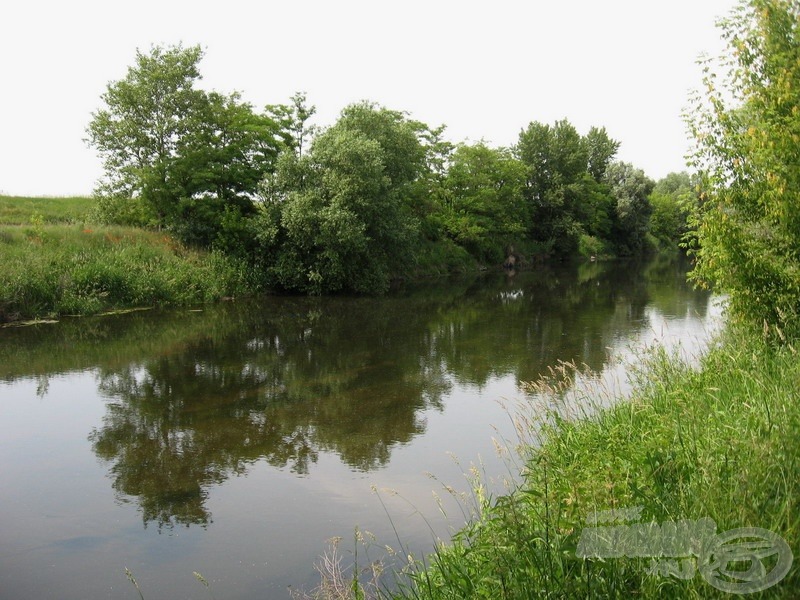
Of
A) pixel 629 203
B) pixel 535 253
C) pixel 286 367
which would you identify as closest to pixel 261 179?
pixel 286 367

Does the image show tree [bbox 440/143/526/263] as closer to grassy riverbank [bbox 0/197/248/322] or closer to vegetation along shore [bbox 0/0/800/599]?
vegetation along shore [bbox 0/0/800/599]

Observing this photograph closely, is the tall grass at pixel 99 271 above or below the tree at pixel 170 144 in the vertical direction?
below

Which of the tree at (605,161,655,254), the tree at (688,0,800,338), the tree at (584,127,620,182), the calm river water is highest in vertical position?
the tree at (584,127,620,182)

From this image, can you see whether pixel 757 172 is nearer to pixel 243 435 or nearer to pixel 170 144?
pixel 243 435

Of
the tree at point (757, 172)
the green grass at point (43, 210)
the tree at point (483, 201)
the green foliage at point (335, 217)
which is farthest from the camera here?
the tree at point (483, 201)

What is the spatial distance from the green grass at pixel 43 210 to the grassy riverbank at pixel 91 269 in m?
0.06

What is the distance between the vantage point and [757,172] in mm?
10688

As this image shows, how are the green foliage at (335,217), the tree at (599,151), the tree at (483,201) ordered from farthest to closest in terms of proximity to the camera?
the tree at (599,151) → the tree at (483,201) → the green foliage at (335,217)

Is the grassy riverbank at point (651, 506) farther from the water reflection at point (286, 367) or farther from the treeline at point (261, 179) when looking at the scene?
the treeline at point (261, 179)

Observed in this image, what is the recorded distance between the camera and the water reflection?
410 inches

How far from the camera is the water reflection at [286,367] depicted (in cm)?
1042

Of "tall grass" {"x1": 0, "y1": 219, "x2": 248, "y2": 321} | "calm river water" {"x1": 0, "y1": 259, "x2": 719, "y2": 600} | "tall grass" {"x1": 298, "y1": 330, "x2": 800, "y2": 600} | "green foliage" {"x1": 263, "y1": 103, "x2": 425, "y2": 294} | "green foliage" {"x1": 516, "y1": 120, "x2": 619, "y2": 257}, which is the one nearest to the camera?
"tall grass" {"x1": 298, "y1": 330, "x2": 800, "y2": 600}

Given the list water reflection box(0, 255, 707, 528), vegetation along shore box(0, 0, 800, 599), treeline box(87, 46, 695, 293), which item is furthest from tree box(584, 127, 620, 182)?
water reflection box(0, 255, 707, 528)

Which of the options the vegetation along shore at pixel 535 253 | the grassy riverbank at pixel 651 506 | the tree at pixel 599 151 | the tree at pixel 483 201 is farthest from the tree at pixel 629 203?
the grassy riverbank at pixel 651 506
